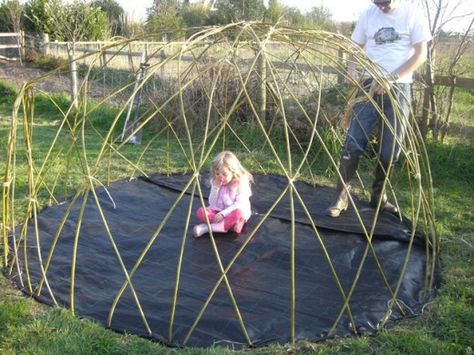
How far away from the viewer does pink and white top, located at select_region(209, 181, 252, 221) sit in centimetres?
373

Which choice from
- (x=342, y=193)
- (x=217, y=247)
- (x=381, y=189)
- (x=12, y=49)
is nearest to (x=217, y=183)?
(x=217, y=247)

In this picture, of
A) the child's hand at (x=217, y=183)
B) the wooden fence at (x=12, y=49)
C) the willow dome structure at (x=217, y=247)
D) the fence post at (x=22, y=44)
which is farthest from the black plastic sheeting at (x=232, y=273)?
the wooden fence at (x=12, y=49)

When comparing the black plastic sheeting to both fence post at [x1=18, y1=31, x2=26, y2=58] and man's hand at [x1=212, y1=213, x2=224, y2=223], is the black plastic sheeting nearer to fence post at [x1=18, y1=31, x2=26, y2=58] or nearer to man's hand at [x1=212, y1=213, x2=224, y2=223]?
man's hand at [x1=212, y1=213, x2=224, y2=223]

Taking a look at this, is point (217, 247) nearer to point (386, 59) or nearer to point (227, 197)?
point (227, 197)

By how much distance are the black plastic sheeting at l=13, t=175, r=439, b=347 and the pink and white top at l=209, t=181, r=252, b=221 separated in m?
0.20

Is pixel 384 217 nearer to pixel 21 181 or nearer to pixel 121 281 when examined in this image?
pixel 121 281

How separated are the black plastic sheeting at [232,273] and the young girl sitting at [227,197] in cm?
9

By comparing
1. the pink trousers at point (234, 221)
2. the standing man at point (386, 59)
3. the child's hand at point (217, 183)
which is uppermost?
the standing man at point (386, 59)

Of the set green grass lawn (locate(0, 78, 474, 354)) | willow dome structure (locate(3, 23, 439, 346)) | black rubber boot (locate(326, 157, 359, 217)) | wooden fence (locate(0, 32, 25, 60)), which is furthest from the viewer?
wooden fence (locate(0, 32, 25, 60))

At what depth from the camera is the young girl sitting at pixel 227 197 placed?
3.66m

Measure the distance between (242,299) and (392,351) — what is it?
2.86 ft

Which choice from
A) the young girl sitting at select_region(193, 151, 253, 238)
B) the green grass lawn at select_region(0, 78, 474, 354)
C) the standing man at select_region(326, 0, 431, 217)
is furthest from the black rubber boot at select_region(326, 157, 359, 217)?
the green grass lawn at select_region(0, 78, 474, 354)

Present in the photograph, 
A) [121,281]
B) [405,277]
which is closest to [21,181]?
[121,281]

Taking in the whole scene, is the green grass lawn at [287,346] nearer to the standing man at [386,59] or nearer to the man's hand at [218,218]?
the standing man at [386,59]
